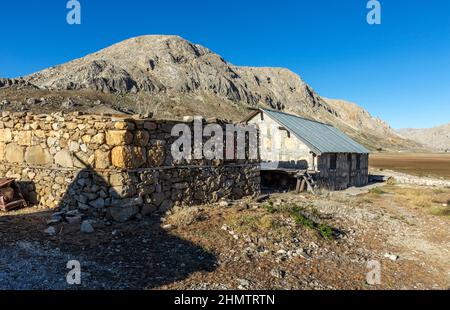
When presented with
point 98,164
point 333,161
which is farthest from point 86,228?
point 333,161

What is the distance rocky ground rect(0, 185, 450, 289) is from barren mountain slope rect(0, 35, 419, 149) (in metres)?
50.3

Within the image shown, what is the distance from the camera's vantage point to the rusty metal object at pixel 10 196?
10.2 metres

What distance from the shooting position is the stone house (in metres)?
23.2

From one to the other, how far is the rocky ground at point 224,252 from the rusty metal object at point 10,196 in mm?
477

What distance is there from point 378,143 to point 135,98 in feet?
342

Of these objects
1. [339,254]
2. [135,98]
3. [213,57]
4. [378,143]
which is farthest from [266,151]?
[378,143]

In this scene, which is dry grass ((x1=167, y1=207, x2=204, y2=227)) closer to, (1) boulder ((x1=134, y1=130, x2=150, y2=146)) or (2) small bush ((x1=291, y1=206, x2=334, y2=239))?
(1) boulder ((x1=134, y1=130, x2=150, y2=146))

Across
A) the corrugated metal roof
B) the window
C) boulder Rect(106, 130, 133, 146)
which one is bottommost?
the window

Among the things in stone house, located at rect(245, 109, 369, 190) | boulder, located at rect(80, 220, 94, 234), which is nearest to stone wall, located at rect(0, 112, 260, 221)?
boulder, located at rect(80, 220, 94, 234)

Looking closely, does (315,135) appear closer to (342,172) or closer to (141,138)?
(342,172)

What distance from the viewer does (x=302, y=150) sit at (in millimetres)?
23594

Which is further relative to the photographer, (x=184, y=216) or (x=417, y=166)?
(x=417, y=166)

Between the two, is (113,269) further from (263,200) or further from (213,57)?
(213,57)

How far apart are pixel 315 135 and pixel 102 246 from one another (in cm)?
2101
